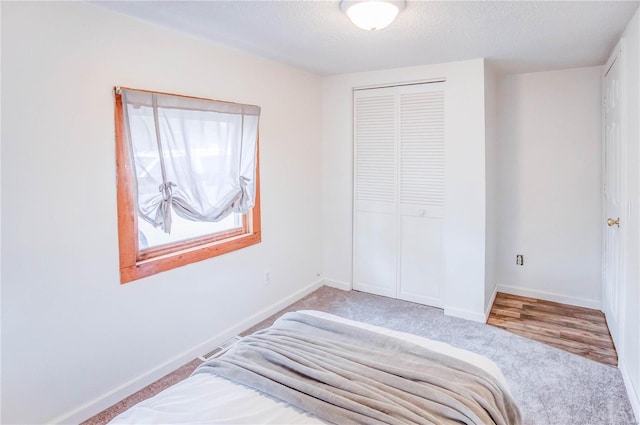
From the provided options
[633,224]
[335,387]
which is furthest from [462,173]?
[335,387]

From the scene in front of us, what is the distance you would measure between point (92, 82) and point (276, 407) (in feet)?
6.13

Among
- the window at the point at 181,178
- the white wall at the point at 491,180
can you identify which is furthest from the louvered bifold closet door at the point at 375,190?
the window at the point at 181,178

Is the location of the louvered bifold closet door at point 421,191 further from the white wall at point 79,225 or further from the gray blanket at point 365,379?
the gray blanket at point 365,379

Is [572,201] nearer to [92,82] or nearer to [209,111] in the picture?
[209,111]

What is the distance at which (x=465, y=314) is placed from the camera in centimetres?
338

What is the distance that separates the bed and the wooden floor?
1.61 m

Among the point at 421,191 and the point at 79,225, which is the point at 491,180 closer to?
the point at 421,191

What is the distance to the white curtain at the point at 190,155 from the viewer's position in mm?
2305

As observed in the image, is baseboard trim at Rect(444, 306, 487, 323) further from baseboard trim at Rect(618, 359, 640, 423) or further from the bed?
the bed

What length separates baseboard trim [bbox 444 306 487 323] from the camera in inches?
130

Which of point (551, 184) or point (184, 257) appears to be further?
point (551, 184)

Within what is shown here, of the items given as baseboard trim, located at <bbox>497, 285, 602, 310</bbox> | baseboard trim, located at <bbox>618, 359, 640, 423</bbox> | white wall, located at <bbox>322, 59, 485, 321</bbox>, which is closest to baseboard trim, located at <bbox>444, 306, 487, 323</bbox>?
white wall, located at <bbox>322, 59, 485, 321</bbox>

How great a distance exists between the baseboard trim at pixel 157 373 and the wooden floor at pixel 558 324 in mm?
1934

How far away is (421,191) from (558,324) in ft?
5.12
